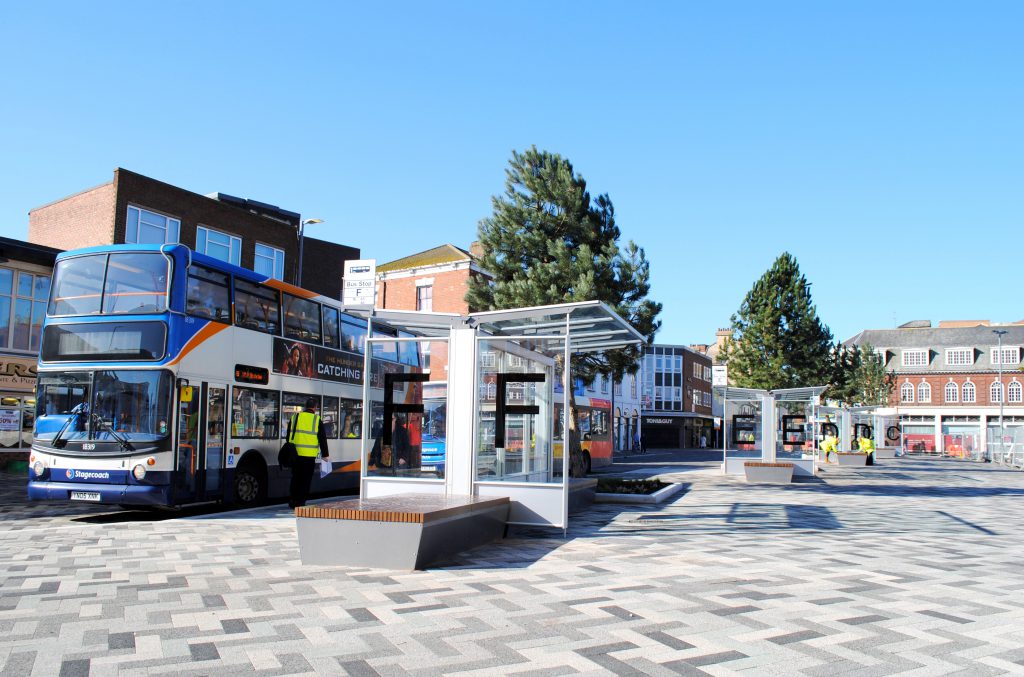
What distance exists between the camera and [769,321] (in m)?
36.1

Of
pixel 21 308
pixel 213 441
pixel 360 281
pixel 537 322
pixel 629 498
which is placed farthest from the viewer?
pixel 21 308

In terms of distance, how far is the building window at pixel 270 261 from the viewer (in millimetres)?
34750

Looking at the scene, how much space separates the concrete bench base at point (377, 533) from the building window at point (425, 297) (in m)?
34.6

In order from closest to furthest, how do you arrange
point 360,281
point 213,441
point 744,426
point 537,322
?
1. point 537,322
2. point 360,281
3. point 213,441
4. point 744,426

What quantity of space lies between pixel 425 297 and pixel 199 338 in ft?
99.3

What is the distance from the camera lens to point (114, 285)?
42.2 ft

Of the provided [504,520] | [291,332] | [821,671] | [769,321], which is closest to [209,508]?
[291,332]

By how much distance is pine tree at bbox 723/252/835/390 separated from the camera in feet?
118

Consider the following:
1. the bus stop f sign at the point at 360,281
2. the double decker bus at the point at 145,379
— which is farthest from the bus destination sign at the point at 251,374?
the bus stop f sign at the point at 360,281

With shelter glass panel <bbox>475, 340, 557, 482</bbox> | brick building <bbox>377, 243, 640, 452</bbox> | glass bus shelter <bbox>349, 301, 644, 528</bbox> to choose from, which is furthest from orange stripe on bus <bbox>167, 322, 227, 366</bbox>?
brick building <bbox>377, 243, 640, 452</bbox>

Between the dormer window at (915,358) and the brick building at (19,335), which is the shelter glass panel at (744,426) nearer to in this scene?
the brick building at (19,335)

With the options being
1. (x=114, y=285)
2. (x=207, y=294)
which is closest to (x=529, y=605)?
(x=207, y=294)

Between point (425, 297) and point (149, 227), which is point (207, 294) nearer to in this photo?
point (149, 227)

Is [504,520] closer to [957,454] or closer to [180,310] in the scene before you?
[180,310]
